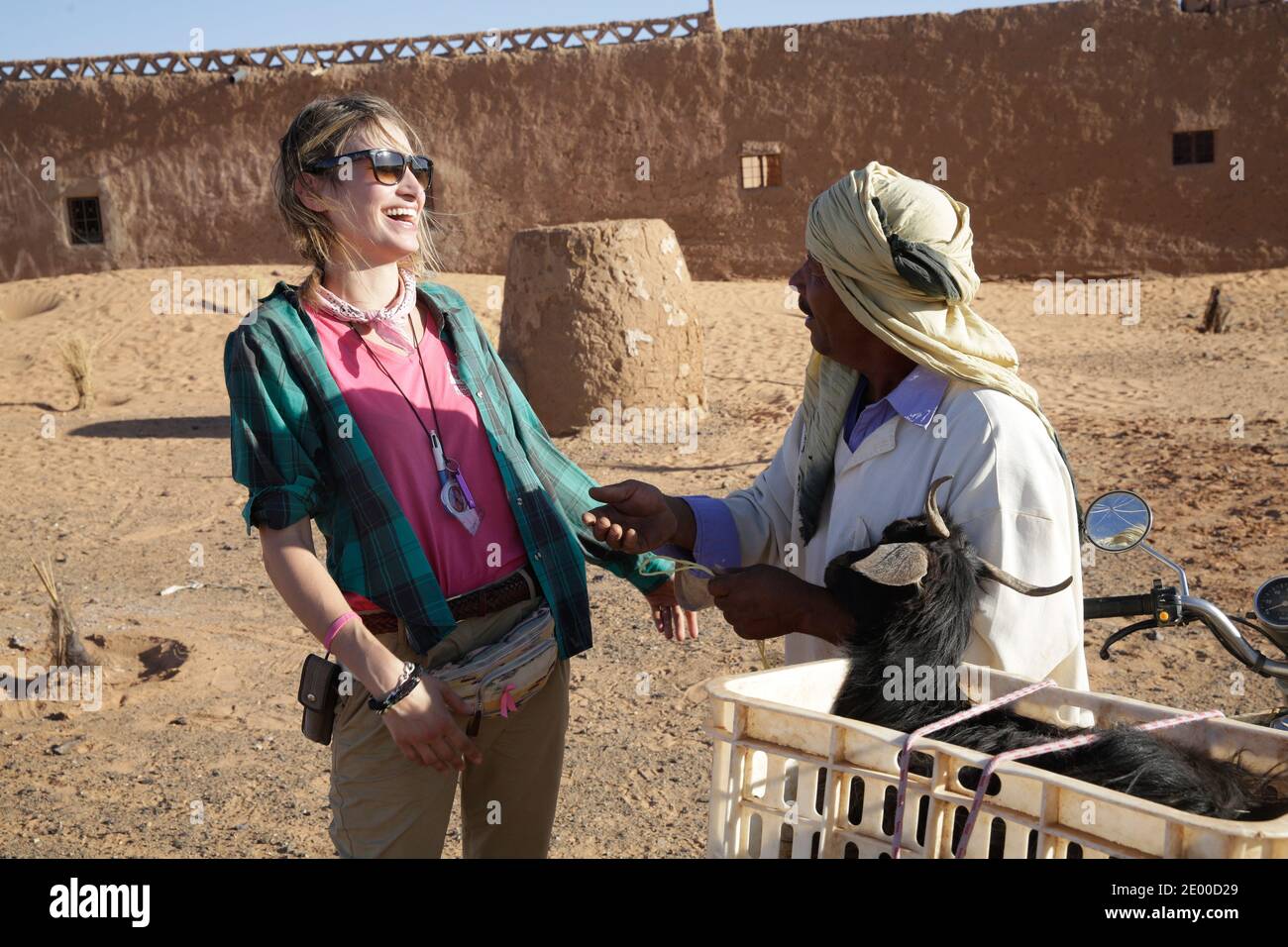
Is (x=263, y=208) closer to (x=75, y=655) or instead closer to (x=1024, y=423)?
(x=75, y=655)

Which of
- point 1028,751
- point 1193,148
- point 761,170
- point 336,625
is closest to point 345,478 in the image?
point 336,625

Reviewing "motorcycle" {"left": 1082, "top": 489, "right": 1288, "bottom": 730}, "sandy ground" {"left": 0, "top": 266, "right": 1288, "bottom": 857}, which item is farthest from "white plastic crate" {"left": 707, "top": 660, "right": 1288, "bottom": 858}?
"sandy ground" {"left": 0, "top": 266, "right": 1288, "bottom": 857}

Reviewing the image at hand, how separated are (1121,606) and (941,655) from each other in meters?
0.71

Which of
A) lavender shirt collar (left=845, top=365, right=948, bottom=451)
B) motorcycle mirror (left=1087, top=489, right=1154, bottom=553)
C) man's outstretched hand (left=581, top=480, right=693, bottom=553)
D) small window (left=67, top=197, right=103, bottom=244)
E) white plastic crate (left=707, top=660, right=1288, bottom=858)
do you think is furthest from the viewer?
small window (left=67, top=197, right=103, bottom=244)

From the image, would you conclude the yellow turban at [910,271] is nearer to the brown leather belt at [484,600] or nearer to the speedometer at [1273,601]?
Result: the speedometer at [1273,601]

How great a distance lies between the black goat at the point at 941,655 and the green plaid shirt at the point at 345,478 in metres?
0.55

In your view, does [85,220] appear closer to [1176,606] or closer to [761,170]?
[761,170]

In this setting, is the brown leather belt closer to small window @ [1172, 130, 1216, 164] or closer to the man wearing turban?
the man wearing turban

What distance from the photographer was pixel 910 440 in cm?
201

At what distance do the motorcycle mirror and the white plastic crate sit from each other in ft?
1.97

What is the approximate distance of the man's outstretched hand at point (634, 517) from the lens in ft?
7.52

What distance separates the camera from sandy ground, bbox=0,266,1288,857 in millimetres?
3639

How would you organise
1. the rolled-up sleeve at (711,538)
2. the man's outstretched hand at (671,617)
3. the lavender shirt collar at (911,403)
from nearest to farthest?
the lavender shirt collar at (911,403) < the rolled-up sleeve at (711,538) < the man's outstretched hand at (671,617)

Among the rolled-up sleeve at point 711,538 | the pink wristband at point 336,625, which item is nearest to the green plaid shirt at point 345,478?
the pink wristband at point 336,625
